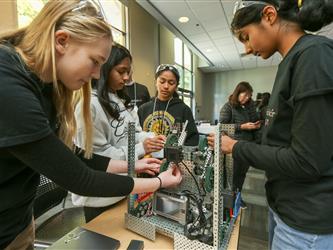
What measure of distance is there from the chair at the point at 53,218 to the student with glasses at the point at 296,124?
2.98ft

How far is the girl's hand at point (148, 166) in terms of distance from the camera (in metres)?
0.98

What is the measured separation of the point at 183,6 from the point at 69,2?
3491 mm

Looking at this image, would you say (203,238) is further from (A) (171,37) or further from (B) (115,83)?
(A) (171,37)

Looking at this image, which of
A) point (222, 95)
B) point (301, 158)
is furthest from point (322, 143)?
point (222, 95)

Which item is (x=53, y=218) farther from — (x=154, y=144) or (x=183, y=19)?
(x=183, y=19)

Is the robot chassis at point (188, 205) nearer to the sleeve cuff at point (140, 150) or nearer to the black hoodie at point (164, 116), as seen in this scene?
the sleeve cuff at point (140, 150)

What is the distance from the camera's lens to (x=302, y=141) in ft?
2.04

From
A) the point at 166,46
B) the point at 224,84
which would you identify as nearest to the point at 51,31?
the point at 166,46

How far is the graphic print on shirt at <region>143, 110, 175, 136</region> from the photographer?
6.42 feet

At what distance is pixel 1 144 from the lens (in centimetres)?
49

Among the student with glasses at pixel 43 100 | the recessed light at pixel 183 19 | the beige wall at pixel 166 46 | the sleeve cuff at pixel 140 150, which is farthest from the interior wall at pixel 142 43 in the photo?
the student with glasses at pixel 43 100

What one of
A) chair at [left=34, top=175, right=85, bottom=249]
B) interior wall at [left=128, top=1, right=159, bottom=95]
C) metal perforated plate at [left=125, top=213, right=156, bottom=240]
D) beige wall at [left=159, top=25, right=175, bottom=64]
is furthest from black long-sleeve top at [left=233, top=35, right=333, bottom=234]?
beige wall at [left=159, top=25, right=175, bottom=64]

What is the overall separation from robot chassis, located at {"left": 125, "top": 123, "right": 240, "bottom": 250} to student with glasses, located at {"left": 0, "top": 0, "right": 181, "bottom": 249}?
184 mm

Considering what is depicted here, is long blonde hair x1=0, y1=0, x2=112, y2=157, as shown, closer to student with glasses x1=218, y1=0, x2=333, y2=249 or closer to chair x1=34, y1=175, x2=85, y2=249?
student with glasses x1=218, y1=0, x2=333, y2=249
